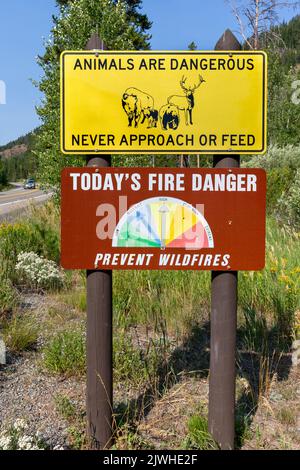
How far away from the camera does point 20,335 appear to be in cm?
388

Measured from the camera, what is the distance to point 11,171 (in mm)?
123500

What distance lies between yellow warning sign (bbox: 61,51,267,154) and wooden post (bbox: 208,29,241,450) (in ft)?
0.49

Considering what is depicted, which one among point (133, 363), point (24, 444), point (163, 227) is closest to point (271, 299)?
point (133, 363)

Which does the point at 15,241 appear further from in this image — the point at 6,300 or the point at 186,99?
the point at 186,99

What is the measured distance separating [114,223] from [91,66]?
0.85 metres

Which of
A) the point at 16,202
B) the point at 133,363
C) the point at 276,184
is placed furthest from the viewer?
the point at 16,202

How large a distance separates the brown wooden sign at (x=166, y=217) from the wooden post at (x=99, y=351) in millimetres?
93

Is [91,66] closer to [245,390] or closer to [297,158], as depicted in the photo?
[245,390]

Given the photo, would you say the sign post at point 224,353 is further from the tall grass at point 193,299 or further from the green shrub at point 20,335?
the green shrub at point 20,335

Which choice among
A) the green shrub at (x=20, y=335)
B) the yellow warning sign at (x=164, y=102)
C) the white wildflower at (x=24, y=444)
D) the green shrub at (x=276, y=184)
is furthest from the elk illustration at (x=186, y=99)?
the green shrub at (x=276, y=184)

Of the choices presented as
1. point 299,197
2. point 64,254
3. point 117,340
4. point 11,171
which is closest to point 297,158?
point 299,197

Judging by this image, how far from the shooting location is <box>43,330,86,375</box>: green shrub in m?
3.52

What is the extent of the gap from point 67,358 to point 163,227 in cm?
141
